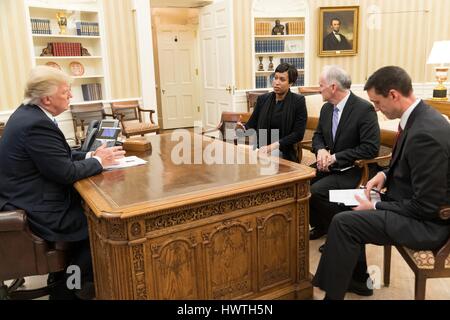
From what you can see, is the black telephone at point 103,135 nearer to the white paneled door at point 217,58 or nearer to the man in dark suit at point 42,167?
the man in dark suit at point 42,167

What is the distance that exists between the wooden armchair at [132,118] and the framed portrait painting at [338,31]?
3.44m

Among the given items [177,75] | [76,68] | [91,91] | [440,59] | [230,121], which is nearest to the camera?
[230,121]

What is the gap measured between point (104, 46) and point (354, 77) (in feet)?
14.9

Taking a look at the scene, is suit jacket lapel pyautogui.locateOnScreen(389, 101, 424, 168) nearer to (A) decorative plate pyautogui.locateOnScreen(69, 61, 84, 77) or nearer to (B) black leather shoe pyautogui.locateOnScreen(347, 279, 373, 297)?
(B) black leather shoe pyautogui.locateOnScreen(347, 279, 373, 297)

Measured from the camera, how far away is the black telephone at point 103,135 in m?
2.78

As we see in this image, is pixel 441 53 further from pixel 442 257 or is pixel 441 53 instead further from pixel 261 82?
pixel 442 257

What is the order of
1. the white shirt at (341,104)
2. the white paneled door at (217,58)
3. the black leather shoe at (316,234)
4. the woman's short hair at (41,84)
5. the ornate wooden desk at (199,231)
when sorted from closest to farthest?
1. the ornate wooden desk at (199,231)
2. the woman's short hair at (41,84)
3. the white shirt at (341,104)
4. the black leather shoe at (316,234)
5. the white paneled door at (217,58)

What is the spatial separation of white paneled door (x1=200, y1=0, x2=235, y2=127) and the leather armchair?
5.20 metres

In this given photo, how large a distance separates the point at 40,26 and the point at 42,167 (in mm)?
4520

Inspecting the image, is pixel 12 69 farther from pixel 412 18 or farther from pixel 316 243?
pixel 412 18

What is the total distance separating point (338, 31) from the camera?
739cm

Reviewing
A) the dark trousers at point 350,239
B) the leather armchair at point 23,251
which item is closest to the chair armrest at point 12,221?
the leather armchair at point 23,251

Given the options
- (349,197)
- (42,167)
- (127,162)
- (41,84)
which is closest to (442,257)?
(349,197)
